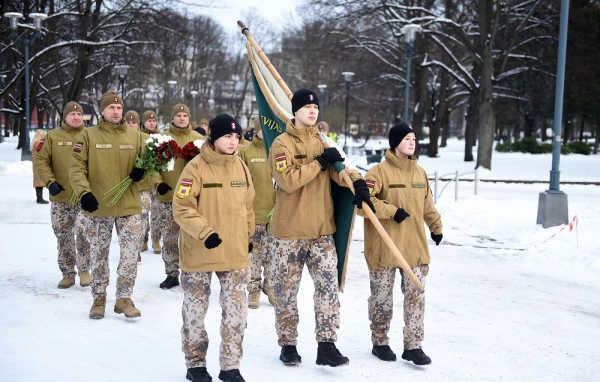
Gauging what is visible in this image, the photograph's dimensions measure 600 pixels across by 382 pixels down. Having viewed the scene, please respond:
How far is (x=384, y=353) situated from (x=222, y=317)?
150 cm

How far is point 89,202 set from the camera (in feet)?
20.4

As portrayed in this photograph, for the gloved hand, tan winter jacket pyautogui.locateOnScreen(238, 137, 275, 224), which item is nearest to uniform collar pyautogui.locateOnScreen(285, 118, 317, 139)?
the gloved hand

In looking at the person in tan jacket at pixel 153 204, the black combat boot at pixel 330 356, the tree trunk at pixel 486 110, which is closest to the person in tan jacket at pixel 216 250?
the black combat boot at pixel 330 356

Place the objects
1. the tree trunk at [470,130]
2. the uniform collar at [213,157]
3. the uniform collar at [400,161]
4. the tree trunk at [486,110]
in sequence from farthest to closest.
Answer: the tree trunk at [470,130]
the tree trunk at [486,110]
the uniform collar at [400,161]
the uniform collar at [213,157]

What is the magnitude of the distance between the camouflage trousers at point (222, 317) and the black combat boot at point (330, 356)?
73cm

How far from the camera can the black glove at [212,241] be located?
4586mm

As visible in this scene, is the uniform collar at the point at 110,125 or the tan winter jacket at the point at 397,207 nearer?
the tan winter jacket at the point at 397,207

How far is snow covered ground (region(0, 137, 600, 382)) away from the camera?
5277 mm

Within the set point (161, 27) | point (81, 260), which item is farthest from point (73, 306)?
point (161, 27)

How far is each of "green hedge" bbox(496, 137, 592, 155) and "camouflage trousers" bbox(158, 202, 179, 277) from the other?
37.5 meters

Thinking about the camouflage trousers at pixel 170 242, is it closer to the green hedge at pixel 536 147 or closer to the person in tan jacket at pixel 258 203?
the person in tan jacket at pixel 258 203

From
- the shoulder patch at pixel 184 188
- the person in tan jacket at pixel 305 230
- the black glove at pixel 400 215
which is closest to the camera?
the shoulder patch at pixel 184 188

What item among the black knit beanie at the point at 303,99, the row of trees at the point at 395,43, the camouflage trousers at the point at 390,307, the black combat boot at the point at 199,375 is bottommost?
the black combat boot at the point at 199,375

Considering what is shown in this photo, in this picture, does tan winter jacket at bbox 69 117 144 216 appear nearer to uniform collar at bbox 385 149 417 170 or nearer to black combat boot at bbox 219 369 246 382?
black combat boot at bbox 219 369 246 382
